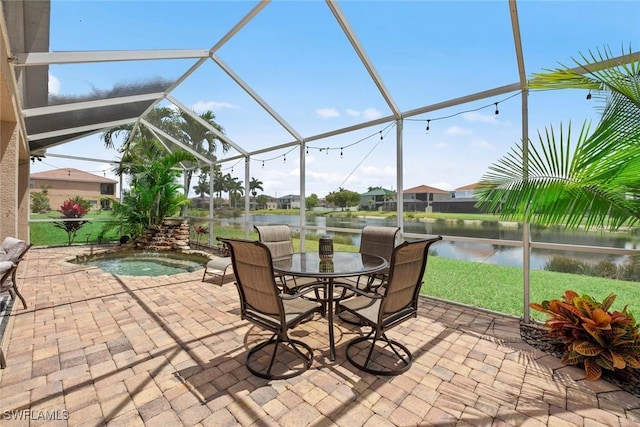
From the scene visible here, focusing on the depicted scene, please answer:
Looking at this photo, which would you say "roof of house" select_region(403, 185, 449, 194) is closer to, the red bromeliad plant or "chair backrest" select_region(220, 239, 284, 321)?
the red bromeliad plant

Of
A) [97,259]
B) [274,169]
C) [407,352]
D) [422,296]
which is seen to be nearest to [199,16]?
[274,169]

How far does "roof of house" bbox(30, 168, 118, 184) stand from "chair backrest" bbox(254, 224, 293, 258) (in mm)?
9167

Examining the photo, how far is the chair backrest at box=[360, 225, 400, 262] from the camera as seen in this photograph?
3.93 metres

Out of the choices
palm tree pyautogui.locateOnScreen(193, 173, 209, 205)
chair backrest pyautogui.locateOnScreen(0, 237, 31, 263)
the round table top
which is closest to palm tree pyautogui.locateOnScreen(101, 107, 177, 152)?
palm tree pyautogui.locateOnScreen(193, 173, 209, 205)

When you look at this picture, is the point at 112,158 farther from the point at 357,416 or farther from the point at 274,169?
the point at 357,416

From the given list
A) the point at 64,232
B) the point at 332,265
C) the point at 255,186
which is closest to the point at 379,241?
the point at 332,265

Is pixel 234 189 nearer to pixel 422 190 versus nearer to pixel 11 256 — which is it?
pixel 11 256

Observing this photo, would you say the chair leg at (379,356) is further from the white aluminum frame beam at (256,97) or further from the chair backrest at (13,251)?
the white aluminum frame beam at (256,97)

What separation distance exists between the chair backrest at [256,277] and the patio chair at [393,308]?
2.42 feet

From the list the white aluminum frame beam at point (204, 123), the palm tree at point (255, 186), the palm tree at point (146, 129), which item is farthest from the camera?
the palm tree at point (255, 186)

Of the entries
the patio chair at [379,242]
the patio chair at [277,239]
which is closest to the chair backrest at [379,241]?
the patio chair at [379,242]

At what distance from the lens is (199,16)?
13.3 ft

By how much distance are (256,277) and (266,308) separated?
282 mm

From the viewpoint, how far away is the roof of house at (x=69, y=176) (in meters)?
9.37
